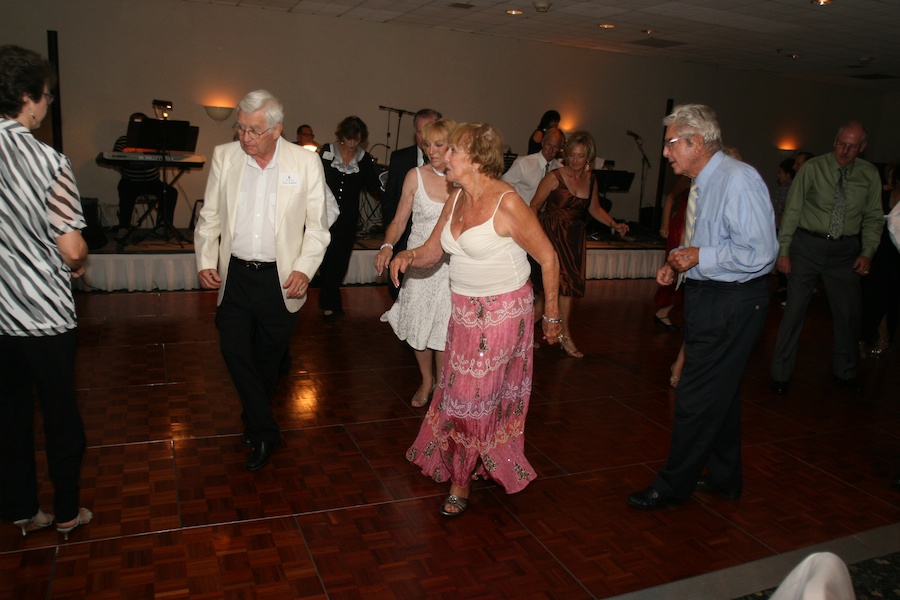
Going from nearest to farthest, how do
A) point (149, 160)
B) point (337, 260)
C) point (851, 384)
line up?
point (851, 384)
point (337, 260)
point (149, 160)

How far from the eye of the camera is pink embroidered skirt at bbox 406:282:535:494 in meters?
2.81

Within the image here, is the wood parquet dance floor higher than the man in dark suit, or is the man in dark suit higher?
the man in dark suit

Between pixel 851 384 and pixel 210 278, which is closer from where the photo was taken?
pixel 210 278

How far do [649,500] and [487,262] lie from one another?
1.30 m

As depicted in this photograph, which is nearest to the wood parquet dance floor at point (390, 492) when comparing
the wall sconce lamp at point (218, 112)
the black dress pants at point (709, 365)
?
the black dress pants at point (709, 365)

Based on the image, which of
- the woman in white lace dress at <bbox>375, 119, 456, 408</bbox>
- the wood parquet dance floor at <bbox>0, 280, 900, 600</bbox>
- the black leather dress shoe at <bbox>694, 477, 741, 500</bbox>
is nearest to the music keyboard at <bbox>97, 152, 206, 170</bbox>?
the wood parquet dance floor at <bbox>0, 280, 900, 600</bbox>

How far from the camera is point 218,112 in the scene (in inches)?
379

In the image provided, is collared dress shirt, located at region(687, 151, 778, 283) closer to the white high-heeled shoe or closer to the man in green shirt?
the man in green shirt

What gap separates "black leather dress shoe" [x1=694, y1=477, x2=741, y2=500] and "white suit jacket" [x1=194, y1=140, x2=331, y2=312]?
205cm

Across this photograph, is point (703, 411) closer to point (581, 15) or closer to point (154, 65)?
point (581, 15)

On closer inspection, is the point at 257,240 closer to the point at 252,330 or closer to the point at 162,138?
the point at 252,330

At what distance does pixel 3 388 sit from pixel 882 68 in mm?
14080

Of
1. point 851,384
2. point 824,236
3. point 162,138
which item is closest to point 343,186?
point 162,138

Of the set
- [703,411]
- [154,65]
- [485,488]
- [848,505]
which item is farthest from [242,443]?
[154,65]
